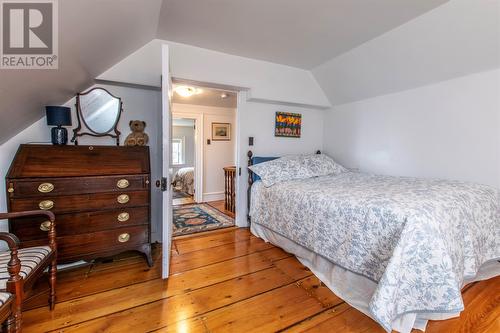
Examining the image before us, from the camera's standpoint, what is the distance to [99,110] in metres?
2.39

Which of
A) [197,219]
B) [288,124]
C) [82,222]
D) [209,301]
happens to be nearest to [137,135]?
[82,222]

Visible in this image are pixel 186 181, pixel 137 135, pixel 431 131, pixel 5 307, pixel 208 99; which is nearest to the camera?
pixel 5 307

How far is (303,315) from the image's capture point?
1562mm

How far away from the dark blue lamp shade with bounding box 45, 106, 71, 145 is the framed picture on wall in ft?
10.5

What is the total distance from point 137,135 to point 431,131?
3426 millimetres

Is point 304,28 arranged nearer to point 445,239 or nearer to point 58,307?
point 445,239

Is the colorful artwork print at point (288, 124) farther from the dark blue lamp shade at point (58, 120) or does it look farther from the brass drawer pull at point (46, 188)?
the brass drawer pull at point (46, 188)

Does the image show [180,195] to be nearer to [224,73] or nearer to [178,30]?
[224,73]

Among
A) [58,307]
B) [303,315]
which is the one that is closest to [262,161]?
[303,315]

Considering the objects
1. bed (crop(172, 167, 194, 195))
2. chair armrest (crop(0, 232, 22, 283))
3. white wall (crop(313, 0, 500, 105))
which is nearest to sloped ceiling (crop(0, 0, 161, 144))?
chair armrest (crop(0, 232, 22, 283))

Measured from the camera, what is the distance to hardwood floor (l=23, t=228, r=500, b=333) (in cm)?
146

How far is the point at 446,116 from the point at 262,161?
87.1 inches

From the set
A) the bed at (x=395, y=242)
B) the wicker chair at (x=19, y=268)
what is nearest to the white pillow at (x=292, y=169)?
the bed at (x=395, y=242)

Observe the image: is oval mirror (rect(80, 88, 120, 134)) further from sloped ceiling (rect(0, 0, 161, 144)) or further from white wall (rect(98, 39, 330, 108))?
white wall (rect(98, 39, 330, 108))
